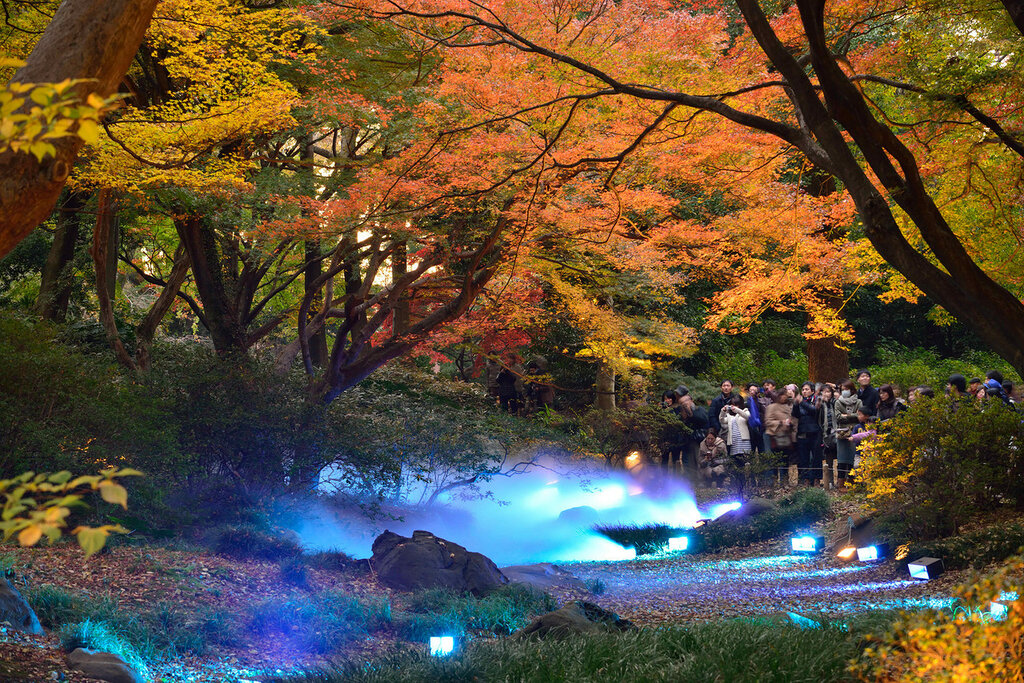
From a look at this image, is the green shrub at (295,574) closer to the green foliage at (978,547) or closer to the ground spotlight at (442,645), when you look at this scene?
the ground spotlight at (442,645)

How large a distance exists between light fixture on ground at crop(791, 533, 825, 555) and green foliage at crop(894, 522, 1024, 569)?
Answer: 6.62 ft

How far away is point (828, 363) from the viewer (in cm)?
1575

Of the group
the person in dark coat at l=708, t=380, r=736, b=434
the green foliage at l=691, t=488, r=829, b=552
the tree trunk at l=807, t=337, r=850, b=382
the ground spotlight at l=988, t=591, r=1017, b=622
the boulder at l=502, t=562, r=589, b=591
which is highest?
the tree trunk at l=807, t=337, r=850, b=382

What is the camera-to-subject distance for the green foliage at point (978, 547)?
21.3ft

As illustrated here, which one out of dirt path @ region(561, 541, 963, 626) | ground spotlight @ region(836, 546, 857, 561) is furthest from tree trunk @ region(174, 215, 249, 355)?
ground spotlight @ region(836, 546, 857, 561)

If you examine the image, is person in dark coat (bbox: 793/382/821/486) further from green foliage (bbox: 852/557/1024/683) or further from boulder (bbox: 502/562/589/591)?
green foliage (bbox: 852/557/1024/683)

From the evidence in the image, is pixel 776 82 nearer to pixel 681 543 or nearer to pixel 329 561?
pixel 329 561

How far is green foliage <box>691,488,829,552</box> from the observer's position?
10406 mm

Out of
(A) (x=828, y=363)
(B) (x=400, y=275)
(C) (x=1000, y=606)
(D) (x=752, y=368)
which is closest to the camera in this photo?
(C) (x=1000, y=606)

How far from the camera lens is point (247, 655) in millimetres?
5504

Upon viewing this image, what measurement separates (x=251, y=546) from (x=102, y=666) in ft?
11.6

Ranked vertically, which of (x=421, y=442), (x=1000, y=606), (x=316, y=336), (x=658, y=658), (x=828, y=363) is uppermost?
(x=316, y=336)

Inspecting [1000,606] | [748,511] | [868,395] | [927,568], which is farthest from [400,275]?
[1000,606]

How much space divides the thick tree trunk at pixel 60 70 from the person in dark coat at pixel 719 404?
10551 mm
